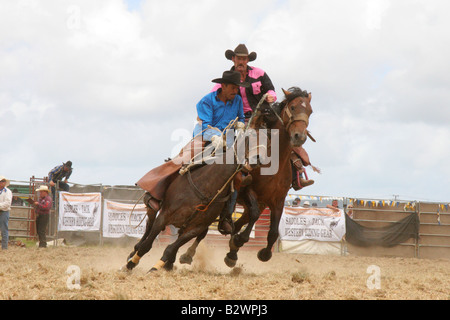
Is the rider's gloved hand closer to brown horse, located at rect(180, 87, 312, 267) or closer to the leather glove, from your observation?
the leather glove

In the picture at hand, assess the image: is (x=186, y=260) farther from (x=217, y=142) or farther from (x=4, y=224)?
(x=4, y=224)

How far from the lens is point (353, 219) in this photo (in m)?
16.6

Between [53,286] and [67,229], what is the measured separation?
389 inches

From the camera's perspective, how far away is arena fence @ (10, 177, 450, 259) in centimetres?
1534

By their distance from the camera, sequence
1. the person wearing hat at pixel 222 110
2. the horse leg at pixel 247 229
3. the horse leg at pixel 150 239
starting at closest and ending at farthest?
1. the horse leg at pixel 150 239
2. the person wearing hat at pixel 222 110
3. the horse leg at pixel 247 229

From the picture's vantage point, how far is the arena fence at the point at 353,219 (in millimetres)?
15344

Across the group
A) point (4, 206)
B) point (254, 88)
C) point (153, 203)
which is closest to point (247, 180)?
point (153, 203)

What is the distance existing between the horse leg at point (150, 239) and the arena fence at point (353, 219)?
26.8ft

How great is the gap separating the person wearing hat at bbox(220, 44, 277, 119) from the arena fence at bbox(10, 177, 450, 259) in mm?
7524

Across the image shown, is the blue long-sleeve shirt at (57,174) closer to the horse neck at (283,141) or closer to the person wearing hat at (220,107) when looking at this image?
the person wearing hat at (220,107)

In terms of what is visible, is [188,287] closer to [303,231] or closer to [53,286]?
[53,286]

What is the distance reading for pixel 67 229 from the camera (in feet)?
49.2

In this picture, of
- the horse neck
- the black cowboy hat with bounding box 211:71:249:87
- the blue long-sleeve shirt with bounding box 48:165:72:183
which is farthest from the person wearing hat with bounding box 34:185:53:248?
the horse neck

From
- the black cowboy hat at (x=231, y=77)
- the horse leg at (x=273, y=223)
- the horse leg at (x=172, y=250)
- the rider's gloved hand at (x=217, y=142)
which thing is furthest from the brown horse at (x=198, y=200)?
the horse leg at (x=273, y=223)
